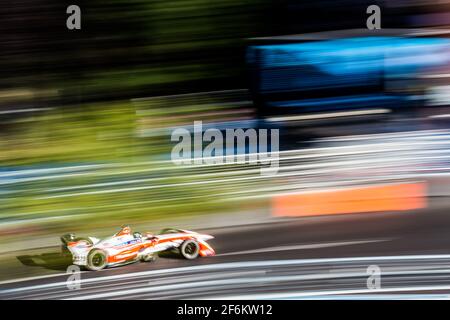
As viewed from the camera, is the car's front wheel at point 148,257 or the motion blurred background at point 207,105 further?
the car's front wheel at point 148,257

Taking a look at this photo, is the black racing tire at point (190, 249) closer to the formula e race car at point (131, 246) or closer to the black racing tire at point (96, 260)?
the formula e race car at point (131, 246)

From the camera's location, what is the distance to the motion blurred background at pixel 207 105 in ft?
7.63

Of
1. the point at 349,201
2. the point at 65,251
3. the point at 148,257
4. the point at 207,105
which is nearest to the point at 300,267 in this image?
the point at 349,201

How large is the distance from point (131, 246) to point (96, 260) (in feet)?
0.57

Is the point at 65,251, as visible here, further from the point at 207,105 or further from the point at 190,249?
the point at 207,105

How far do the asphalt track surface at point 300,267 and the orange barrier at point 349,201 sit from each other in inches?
1.3

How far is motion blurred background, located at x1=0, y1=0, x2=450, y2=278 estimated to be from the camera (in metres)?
2.33

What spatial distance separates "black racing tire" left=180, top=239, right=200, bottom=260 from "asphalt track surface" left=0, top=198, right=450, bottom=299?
0.04m

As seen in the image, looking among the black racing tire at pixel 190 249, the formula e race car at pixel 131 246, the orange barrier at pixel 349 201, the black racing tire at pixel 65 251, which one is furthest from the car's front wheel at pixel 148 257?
the orange barrier at pixel 349 201

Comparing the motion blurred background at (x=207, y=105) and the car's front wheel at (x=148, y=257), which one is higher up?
the motion blurred background at (x=207, y=105)


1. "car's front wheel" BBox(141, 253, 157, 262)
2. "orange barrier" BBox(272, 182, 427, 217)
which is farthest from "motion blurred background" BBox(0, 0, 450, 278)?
"car's front wheel" BBox(141, 253, 157, 262)

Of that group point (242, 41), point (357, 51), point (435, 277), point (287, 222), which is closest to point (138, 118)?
point (242, 41)

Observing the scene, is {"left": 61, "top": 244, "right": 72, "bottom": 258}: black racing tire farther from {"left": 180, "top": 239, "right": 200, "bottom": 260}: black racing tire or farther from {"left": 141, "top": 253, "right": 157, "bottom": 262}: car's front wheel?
{"left": 180, "top": 239, "right": 200, "bottom": 260}: black racing tire

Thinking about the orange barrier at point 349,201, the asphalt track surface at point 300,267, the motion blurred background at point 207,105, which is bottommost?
the asphalt track surface at point 300,267
